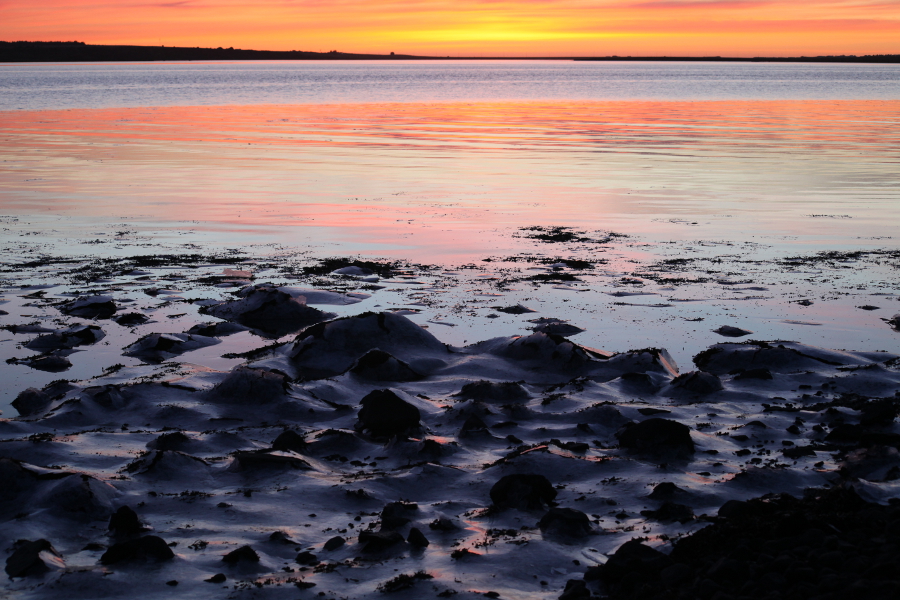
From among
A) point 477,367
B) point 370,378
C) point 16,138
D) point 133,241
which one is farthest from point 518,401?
point 16,138

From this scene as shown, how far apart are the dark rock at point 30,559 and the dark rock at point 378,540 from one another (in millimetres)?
1288

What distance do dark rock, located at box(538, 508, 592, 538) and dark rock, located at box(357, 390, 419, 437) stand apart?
1.47 meters

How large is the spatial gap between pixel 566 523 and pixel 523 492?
358 mm

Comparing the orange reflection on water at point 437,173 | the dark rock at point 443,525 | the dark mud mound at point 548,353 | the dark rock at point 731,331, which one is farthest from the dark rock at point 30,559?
the orange reflection on water at point 437,173

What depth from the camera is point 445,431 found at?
17.5 ft

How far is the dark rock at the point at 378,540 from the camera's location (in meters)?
3.76

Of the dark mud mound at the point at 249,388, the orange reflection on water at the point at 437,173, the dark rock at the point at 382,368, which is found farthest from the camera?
the orange reflection on water at the point at 437,173

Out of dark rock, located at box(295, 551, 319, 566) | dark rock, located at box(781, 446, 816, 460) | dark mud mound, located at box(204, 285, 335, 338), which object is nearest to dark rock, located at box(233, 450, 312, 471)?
dark rock, located at box(295, 551, 319, 566)

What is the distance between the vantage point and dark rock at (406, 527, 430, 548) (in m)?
3.79

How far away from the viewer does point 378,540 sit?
3.77 meters

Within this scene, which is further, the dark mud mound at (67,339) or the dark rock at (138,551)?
the dark mud mound at (67,339)

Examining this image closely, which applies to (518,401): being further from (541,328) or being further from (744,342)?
(744,342)

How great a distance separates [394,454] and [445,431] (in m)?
0.50

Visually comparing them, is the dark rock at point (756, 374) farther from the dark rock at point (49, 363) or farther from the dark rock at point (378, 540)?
the dark rock at point (49, 363)
